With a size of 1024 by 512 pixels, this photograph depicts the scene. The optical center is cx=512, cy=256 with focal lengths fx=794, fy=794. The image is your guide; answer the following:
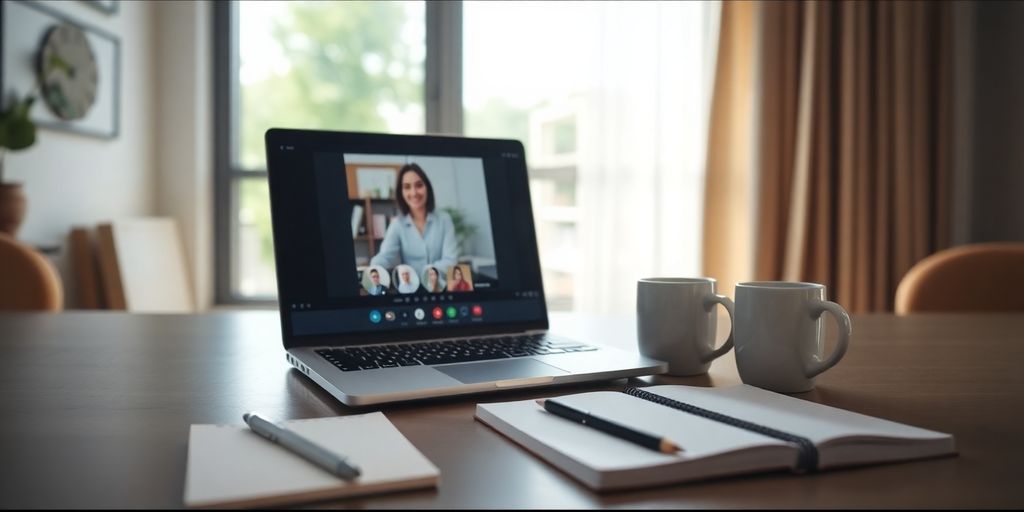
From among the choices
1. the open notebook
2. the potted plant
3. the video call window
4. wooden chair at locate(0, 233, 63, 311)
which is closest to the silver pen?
the open notebook

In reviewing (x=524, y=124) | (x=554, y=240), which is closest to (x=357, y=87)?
(x=524, y=124)

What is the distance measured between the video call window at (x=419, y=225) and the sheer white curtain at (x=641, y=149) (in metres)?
2.03

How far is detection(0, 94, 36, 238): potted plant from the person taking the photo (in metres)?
1.94

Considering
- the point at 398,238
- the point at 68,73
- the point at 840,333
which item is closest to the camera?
the point at 840,333

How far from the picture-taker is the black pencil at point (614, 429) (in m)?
0.46

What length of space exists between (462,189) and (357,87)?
2282 mm

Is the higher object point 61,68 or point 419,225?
point 61,68

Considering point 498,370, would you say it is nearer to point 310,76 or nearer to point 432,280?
point 432,280

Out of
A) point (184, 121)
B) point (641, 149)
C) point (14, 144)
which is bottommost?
point (14, 144)

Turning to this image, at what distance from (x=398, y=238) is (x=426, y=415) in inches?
12.6

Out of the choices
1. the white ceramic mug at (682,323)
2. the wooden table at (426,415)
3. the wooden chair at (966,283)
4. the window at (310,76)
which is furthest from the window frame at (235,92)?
the white ceramic mug at (682,323)

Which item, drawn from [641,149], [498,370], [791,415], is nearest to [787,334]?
[791,415]

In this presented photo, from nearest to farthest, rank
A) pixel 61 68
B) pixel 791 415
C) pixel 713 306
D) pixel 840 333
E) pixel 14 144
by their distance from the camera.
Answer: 1. pixel 791 415
2. pixel 840 333
3. pixel 713 306
4. pixel 14 144
5. pixel 61 68

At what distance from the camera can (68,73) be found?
7.77 feet
